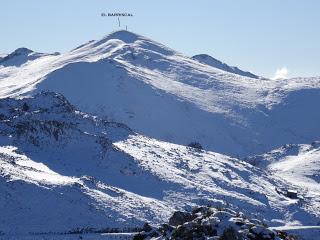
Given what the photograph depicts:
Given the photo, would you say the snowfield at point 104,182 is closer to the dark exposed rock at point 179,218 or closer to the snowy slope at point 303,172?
the snowy slope at point 303,172

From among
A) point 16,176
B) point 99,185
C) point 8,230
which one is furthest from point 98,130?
point 8,230

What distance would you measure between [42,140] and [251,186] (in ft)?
137

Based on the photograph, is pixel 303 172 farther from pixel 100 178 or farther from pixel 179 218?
pixel 179 218

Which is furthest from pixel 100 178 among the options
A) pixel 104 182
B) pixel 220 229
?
pixel 220 229

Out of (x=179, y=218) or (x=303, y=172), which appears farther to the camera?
(x=303, y=172)

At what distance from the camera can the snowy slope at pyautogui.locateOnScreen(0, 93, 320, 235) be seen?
95.4 meters

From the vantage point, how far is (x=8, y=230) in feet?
279

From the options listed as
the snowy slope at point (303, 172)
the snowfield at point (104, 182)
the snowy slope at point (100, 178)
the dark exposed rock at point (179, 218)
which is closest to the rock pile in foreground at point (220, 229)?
the dark exposed rock at point (179, 218)

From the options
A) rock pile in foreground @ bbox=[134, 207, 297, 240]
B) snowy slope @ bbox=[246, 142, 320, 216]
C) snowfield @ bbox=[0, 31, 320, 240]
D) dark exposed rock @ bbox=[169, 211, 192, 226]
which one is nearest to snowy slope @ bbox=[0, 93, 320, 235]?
snowfield @ bbox=[0, 31, 320, 240]

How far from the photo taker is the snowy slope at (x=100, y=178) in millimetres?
95375

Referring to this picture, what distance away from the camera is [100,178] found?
119m

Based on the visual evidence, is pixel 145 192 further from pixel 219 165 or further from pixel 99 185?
pixel 219 165

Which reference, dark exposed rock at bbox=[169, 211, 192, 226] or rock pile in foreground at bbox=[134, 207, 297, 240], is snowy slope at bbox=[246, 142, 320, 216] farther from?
rock pile in foreground at bbox=[134, 207, 297, 240]

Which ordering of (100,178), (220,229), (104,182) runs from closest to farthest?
(220,229) < (104,182) < (100,178)
